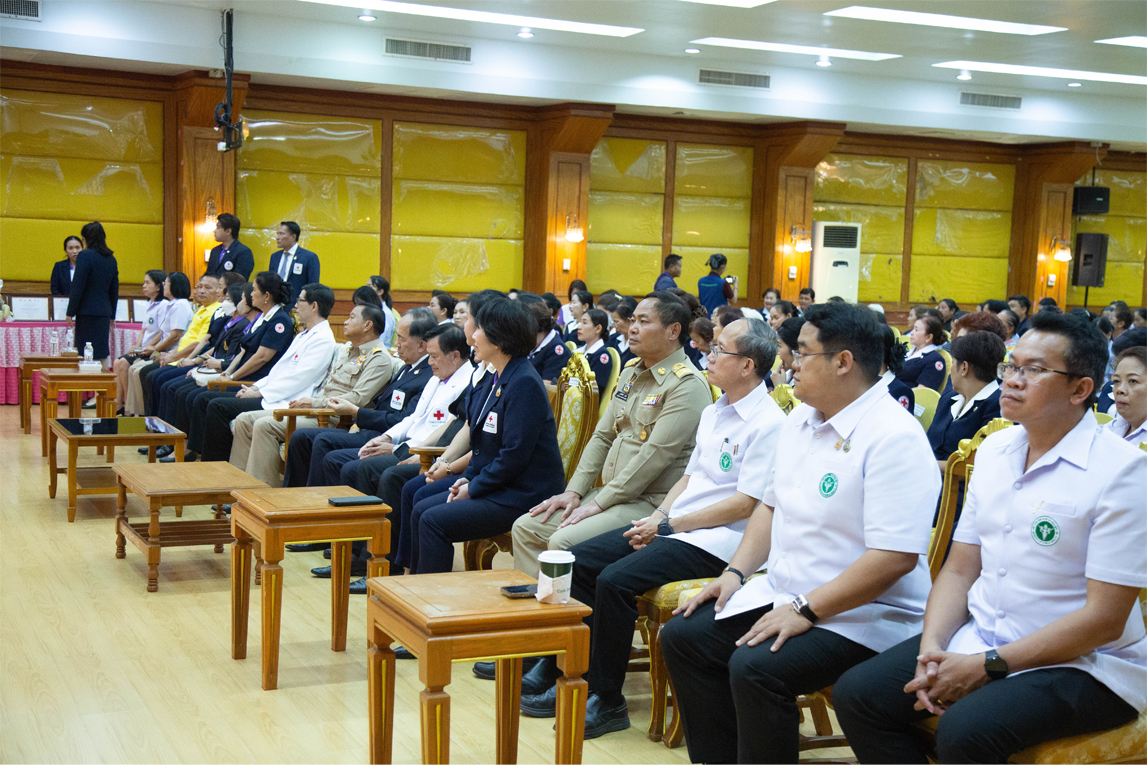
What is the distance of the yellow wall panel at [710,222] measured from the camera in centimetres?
1324

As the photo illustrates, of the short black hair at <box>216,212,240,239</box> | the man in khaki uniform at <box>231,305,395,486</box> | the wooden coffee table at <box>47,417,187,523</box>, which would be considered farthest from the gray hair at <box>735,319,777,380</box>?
the short black hair at <box>216,212,240,239</box>

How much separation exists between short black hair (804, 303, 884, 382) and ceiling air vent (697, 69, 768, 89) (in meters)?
10.0

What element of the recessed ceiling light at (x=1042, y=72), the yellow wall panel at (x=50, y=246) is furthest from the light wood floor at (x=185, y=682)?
the recessed ceiling light at (x=1042, y=72)

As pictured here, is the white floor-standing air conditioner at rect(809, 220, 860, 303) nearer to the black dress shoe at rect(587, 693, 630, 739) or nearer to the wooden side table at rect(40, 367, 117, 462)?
the wooden side table at rect(40, 367, 117, 462)

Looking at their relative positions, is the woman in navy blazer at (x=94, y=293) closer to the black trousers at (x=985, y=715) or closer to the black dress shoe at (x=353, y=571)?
the black dress shoe at (x=353, y=571)

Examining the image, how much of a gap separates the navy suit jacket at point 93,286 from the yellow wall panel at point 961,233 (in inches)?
406

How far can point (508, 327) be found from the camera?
3699 millimetres

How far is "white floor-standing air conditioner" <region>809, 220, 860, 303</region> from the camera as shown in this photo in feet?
43.6

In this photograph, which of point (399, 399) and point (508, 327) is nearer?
point (508, 327)

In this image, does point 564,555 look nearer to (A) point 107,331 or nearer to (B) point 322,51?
(A) point 107,331

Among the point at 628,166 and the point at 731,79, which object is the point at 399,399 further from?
the point at 628,166

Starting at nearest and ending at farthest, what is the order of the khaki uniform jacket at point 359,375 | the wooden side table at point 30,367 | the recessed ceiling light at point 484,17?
the khaki uniform jacket at point 359,375
the wooden side table at point 30,367
the recessed ceiling light at point 484,17

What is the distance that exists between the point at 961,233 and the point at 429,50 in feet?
26.4

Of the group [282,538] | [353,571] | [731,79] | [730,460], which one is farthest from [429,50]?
[730,460]
